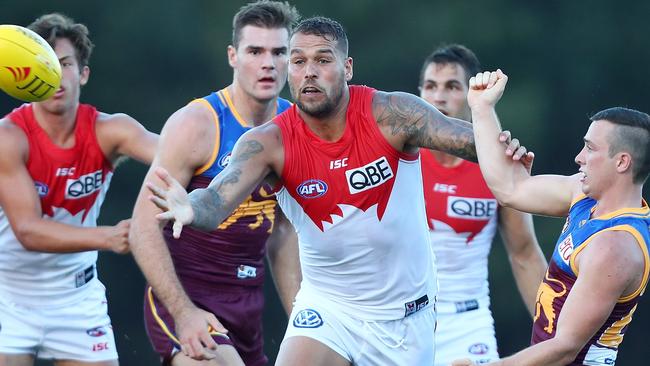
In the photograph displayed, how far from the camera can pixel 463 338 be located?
23.9ft

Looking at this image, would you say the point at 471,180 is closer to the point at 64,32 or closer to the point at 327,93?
the point at 327,93

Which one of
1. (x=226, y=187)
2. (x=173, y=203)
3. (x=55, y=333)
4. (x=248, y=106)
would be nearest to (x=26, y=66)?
(x=248, y=106)

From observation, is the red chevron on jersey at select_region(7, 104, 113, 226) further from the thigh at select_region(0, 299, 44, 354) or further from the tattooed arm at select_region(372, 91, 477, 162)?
the tattooed arm at select_region(372, 91, 477, 162)

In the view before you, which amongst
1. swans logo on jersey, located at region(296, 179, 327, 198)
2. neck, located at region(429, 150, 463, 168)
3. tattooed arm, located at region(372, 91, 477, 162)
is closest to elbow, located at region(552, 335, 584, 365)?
tattooed arm, located at region(372, 91, 477, 162)

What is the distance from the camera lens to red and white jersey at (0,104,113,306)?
22.6 ft

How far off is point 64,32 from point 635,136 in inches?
130

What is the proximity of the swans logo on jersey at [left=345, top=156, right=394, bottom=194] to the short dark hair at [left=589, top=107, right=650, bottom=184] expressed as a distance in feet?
3.39

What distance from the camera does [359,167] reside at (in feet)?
18.8

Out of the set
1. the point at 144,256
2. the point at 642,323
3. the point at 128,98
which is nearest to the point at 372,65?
the point at 128,98

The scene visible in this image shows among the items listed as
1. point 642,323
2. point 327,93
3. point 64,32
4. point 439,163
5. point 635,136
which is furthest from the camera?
point 642,323

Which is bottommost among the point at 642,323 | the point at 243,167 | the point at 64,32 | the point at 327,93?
the point at 642,323

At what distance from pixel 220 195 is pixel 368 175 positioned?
74cm

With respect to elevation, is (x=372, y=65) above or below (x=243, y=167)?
above

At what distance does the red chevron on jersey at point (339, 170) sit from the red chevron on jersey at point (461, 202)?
156cm
